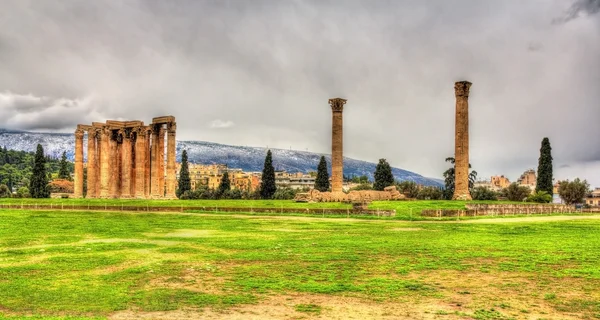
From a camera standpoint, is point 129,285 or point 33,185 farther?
point 33,185

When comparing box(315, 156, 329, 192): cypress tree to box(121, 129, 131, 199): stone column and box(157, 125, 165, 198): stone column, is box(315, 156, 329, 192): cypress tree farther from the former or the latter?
box(121, 129, 131, 199): stone column

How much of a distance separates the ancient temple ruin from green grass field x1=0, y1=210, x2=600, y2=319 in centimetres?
5368

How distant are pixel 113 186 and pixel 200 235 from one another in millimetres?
57172

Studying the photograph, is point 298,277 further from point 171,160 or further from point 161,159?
point 161,159

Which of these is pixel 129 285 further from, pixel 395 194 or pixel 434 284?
pixel 395 194

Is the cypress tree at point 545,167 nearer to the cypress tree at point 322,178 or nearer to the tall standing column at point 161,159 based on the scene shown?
the cypress tree at point 322,178

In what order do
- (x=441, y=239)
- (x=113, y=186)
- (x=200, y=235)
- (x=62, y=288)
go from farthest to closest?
(x=113, y=186)
(x=200, y=235)
(x=441, y=239)
(x=62, y=288)

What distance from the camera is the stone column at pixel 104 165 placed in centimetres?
7806

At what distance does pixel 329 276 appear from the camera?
1462cm

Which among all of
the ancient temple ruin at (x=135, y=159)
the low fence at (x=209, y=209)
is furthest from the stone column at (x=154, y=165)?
the low fence at (x=209, y=209)

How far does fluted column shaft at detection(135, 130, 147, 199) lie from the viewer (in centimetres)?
7794

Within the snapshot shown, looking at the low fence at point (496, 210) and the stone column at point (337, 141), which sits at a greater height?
the stone column at point (337, 141)

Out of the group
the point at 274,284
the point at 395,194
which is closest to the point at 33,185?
the point at 395,194

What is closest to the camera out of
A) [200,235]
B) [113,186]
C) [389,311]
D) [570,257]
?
[389,311]
